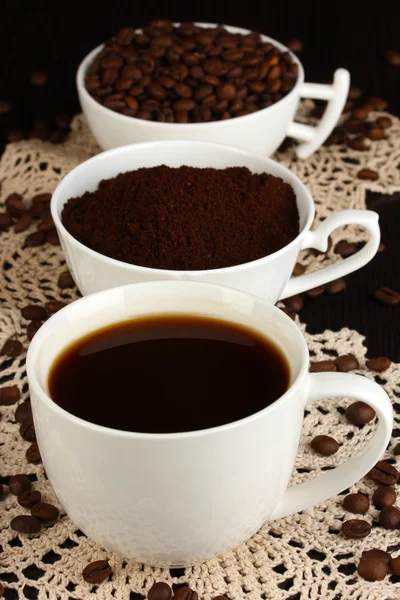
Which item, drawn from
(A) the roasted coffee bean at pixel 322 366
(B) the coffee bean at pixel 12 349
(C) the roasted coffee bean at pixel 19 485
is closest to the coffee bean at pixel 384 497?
(A) the roasted coffee bean at pixel 322 366

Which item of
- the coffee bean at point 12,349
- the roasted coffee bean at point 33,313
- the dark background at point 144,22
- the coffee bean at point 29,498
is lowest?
the dark background at point 144,22

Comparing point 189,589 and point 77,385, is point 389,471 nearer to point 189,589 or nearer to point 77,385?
point 189,589

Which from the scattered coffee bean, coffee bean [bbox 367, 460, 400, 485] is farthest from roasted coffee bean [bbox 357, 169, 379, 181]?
coffee bean [bbox 367, 460, 400, 485]

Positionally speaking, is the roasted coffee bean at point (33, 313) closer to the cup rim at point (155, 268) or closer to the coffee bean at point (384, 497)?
the cup rim at point (155, 268)

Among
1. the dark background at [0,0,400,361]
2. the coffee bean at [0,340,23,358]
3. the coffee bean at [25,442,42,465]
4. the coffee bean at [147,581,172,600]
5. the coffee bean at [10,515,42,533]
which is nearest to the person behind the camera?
the coffee bean at [147,581,172,600]

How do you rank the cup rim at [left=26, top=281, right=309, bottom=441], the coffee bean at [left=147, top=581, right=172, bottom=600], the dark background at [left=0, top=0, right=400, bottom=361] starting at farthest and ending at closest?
the dark background at [left=0, top=0, right=400, bottom=361]
the coffee bean at [left=147, top=581, right=172, bottom=600]
the cup rim at [left=26, top=281, right=309, bottom=441]

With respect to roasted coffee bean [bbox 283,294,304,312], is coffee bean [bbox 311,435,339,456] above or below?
above

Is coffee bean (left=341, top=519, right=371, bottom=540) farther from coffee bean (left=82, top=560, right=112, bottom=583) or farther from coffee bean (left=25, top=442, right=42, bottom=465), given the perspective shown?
coffee bean (left=25, top=442, right=42, bottom=465)
